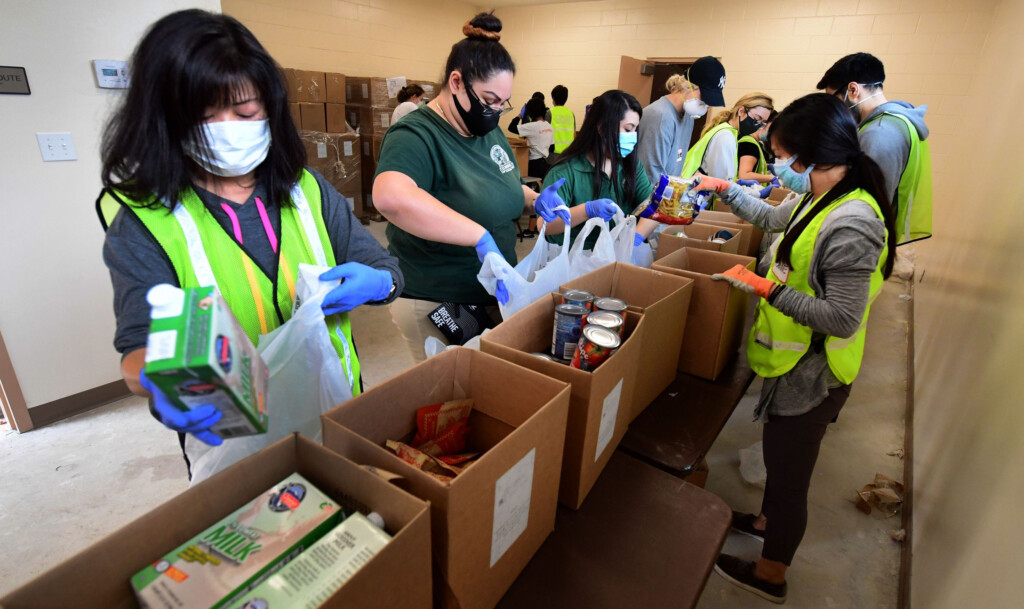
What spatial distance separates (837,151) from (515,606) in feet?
4.15

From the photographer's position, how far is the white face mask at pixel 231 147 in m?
0.84

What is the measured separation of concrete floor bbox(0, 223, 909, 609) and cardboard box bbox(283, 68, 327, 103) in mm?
3771

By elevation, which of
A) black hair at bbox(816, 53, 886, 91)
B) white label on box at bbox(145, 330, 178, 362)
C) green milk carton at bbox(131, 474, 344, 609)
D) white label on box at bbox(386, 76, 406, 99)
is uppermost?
white label on box at bbox(386, 76, 406, 99)

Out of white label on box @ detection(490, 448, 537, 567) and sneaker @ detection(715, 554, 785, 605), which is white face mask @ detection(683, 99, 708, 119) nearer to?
sneaker @ detection(715, 554, 785, 605)

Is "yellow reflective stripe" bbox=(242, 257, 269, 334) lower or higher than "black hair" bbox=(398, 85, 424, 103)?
lower

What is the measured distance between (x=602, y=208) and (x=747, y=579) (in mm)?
1365

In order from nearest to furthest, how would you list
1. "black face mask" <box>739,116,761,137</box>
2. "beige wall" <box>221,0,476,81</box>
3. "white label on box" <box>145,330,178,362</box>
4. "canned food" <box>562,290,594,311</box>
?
"white label on box" <box>145,330,178,362</box>
"canned food" <box>562,290,594,311</box>
"black face mask" <box>739,116,761,137</box>
"beige wall" <box>221,0,476,81</box>

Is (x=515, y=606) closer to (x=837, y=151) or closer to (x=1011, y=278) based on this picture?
(x=837, y=151)

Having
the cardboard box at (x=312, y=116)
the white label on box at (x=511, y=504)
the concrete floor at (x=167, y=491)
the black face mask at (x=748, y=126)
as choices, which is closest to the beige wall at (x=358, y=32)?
the cardboard box at (x=312, y=116)

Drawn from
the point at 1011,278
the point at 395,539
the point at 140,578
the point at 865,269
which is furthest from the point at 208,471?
the point at 1011,278

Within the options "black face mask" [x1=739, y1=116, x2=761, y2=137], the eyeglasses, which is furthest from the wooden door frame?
"black face mask" [x1=739, y1=116, x2=761, y2=137]

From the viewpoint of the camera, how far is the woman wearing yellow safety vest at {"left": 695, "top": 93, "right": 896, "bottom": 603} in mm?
1176

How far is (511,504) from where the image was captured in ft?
2.29

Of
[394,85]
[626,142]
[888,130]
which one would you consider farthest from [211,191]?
[394,85]
